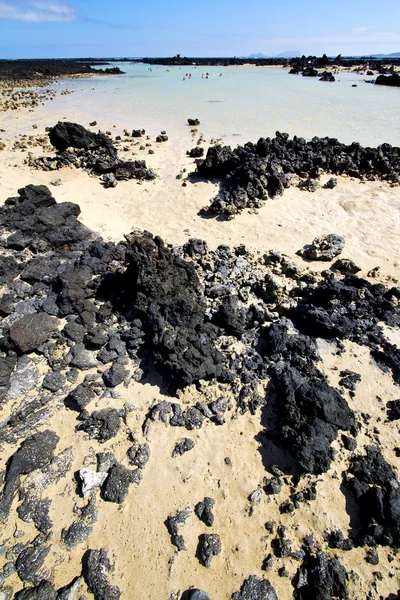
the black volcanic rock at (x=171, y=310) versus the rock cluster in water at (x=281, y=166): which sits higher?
the rock cluster in water at (x=281, y=166)

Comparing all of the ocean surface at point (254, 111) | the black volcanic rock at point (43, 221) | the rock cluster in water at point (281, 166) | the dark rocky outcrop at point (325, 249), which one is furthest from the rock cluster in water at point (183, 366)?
the ocean surface at point (254, 111)

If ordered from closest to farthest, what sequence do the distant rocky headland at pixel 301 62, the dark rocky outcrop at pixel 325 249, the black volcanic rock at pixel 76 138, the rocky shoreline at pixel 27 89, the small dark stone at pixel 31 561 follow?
the small dark stone at pixel 31 561
the dark rocky outcrop at pixel 325 249
the black volcanic rock at pixel 76 138
the rocky shoreline at pixel 27 89
the distant rocky headland at pixel 301 62

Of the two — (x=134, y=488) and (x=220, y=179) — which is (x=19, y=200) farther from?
(x=134, y=488)

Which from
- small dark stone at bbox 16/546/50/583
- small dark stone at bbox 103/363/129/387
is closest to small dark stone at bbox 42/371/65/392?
small dark stone at bbox 103/363/129/387

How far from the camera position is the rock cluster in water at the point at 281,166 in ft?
36.0

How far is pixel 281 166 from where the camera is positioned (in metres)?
Result: 12.6

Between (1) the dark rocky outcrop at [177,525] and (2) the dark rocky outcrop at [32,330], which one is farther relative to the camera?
(2) the dark rocky outcrop at [32,330]

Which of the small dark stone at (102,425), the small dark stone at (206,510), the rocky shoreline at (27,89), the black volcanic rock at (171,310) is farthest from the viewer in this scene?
the rocky shoreline at (27,89)

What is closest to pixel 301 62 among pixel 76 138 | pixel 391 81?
pixel 391 81

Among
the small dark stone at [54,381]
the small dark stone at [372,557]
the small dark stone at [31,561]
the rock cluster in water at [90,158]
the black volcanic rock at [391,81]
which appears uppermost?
the black volcanic rock at [391,81]

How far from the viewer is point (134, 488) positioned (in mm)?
4027

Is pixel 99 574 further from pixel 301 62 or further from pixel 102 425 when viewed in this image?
pixel 301 62

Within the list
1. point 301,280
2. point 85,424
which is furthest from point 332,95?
point 85,424

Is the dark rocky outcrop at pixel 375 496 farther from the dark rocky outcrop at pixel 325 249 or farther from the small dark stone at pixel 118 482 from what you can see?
the dark rocky outcrop at pixel 325 249
